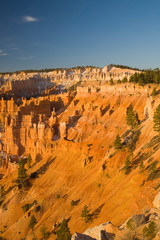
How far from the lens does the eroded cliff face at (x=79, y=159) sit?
22203mm

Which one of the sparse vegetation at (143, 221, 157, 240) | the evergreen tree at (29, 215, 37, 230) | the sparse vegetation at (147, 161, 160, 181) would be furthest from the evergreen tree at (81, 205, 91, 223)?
the sparse vegetation at (143, 221, 157, 240)

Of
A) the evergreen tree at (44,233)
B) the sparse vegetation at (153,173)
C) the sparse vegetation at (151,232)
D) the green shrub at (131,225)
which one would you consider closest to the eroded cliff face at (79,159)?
the sparse vegetation at (153,173)

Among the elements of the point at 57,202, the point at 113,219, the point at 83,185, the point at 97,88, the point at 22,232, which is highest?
the point at 97,88

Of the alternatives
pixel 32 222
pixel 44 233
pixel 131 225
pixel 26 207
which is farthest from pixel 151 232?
pixel 26 207

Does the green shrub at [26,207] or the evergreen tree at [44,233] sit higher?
the evergreen tree at [44,233]

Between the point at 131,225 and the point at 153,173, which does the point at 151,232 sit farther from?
the point at 153,173

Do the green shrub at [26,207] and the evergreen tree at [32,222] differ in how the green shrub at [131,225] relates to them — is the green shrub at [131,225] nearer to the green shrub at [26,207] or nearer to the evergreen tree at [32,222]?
the evergreen tree at [32,222]

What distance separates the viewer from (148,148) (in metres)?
26.3

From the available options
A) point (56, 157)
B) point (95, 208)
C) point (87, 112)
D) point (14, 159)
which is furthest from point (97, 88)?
point (95, 208)

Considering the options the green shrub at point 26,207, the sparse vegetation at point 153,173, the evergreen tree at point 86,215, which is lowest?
the green shrub at point 26,207

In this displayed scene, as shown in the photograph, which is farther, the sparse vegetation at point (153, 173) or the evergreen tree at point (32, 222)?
the evergreen tree at point (32, 222)

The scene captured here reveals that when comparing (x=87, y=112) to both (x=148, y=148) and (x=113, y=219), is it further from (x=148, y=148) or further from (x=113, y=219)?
(x=113, y=219)

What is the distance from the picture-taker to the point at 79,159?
3684cm

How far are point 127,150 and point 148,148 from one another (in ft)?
13.6
